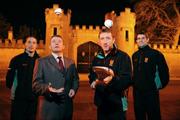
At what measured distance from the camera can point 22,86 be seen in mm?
5527

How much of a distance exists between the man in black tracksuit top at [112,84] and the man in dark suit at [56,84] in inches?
14.4

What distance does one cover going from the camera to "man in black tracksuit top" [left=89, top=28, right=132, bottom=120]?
3945 millimetres

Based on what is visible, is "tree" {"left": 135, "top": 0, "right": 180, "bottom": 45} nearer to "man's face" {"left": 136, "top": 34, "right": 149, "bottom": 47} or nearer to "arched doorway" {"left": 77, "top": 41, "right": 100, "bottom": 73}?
"arched doorway" {"left": 77, "top": 41, "right": 100, "bottom": 73}

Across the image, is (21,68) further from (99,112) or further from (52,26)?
(52,26)

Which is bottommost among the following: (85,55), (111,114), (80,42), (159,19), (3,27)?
(111,114)

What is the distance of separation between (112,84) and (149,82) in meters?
1.95

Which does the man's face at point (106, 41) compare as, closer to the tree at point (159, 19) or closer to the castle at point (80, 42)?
the castle at point (80, 42)

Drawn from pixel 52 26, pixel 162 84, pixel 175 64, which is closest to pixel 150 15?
pixel 175 64

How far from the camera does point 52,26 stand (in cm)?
3094

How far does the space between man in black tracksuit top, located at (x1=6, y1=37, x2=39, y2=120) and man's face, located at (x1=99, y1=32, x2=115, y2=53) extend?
177 cm

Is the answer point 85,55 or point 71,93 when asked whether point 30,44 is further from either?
point 85,55

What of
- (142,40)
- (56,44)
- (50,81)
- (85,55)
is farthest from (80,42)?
(50,81)

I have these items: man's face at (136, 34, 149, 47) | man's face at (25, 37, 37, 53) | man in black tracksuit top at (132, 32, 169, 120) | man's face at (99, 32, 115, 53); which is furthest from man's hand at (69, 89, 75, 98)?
man's face at (136, 34, 149, 47)

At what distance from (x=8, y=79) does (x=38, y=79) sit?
4.70 feet
